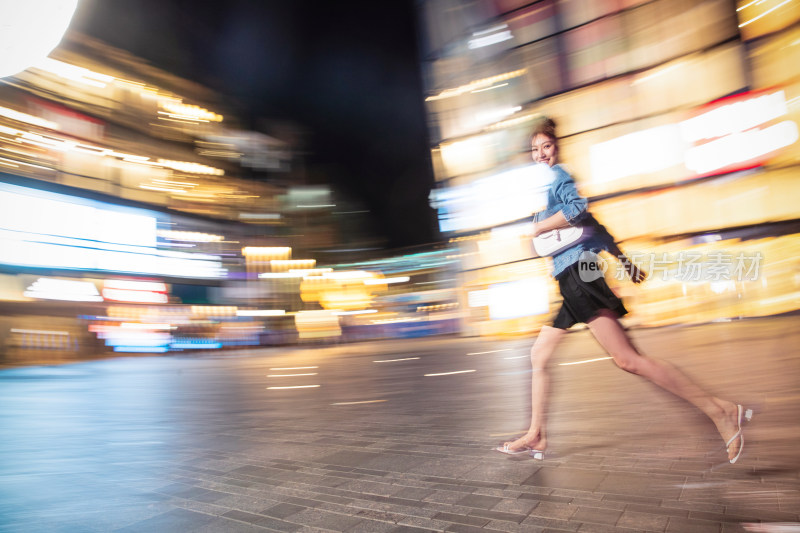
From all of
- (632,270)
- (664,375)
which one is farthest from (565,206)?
(664,375)

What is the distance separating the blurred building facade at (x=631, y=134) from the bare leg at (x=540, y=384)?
31.6 ft

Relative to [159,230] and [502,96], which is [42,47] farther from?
[159,230]

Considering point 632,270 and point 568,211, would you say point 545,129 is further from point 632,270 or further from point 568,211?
point 632,270

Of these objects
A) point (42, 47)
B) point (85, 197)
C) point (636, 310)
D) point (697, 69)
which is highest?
point (85, 197)

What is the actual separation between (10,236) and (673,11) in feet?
141

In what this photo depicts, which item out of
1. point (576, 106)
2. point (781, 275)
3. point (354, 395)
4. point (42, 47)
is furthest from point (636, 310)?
point (42, 47)

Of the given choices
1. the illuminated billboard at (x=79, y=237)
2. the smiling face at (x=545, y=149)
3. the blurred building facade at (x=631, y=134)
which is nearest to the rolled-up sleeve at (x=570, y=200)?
the smiling face at (x=545, y=149)

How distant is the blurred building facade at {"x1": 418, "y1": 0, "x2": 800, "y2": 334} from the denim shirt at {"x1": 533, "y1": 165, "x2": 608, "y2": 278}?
9681 millimetres

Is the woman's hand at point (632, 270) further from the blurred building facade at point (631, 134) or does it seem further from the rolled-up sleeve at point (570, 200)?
the blurred building facade at point (631, 134)

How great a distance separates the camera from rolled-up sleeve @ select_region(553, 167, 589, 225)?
9.72 ft

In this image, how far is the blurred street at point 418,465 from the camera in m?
2.47

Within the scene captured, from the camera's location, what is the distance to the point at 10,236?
35344 mm

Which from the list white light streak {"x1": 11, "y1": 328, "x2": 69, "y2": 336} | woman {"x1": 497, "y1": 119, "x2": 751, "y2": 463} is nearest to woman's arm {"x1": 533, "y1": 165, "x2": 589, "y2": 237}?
woman {"x1": 497, "y1": 119, "x2": 751, "y2": 463}

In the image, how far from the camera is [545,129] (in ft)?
10.7
